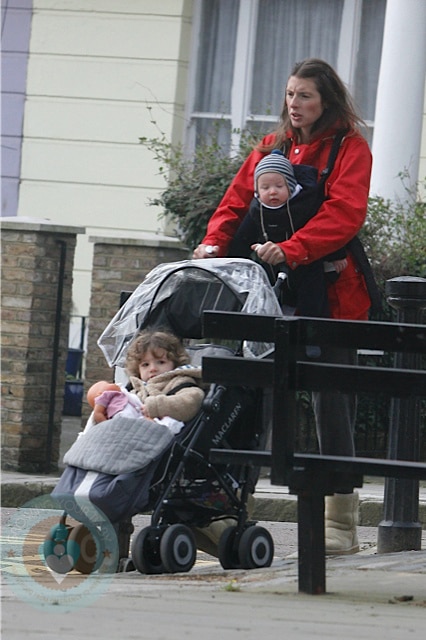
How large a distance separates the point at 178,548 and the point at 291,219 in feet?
4.93

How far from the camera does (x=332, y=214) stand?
578 cm

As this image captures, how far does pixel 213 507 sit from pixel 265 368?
3.38 feet

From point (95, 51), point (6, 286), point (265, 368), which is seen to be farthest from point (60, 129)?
point (265, 368)

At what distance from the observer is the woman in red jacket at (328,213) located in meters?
5.76

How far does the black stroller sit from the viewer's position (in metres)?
5.09

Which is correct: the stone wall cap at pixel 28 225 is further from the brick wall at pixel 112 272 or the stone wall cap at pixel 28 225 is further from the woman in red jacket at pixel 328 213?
the woman in red jacket at pixel 328 213

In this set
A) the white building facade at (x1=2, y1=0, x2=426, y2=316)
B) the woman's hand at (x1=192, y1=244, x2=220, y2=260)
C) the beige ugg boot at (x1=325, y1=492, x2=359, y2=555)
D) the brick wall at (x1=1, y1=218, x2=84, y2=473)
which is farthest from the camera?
the white building facade at (x1=2, y1=0, x2=426, y2=316)

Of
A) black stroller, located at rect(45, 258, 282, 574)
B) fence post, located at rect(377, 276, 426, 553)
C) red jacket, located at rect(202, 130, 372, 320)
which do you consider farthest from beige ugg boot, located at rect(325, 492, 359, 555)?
red jacket, located at rect(202, 130, 372, 320)

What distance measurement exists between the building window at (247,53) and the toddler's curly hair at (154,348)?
28.3ft

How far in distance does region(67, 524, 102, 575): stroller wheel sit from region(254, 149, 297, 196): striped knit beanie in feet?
5.36

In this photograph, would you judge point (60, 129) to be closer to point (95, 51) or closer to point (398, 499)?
point (95, 51)

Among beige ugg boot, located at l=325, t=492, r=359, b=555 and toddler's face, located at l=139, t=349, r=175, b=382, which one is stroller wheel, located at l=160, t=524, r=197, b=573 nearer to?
toddler's face, located at l=139, t=349, r=175, b=382

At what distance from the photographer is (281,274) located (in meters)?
5.77

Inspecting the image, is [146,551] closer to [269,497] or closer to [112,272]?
[269,497]
